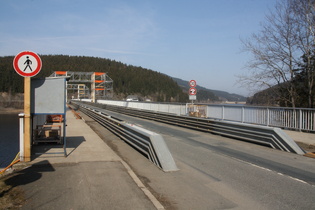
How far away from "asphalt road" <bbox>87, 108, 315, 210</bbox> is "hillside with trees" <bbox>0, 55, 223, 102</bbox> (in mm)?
90833

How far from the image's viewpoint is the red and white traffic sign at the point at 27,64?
7172 millimetres

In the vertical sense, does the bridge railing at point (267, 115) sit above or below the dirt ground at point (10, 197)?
above

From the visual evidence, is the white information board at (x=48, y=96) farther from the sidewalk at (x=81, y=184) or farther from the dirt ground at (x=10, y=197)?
the dirt ground at (x=10, y=197)

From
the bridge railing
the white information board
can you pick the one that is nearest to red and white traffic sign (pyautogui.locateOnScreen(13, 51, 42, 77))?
the white information board

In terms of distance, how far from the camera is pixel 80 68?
→ 148m

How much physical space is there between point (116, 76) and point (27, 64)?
146 m

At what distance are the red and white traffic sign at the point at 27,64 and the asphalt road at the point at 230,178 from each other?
140 inches

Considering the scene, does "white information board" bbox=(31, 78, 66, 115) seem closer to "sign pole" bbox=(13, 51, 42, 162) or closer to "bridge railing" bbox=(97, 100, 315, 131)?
"sign pole" bbox=(13, 51, 42, 162)

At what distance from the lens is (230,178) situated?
634cm

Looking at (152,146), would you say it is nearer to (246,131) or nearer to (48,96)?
(48,96)

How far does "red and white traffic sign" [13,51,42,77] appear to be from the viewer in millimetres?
7172

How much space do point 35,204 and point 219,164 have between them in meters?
4.92

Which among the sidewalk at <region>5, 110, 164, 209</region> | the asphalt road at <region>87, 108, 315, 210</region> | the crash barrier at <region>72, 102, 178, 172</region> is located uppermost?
the crash barrier at <region>72, 102, 178, 172</region>

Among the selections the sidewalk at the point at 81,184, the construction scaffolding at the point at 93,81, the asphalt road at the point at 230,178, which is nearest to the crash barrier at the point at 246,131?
the asphalt road at the point at 230,178
